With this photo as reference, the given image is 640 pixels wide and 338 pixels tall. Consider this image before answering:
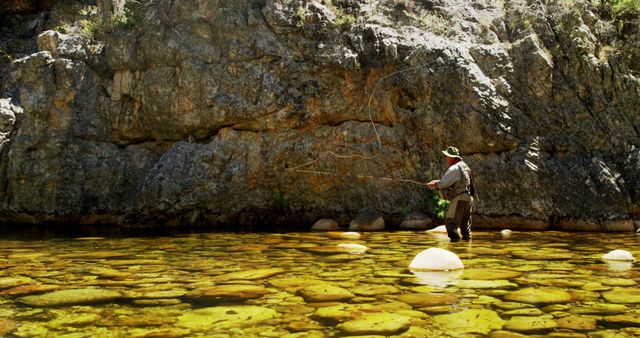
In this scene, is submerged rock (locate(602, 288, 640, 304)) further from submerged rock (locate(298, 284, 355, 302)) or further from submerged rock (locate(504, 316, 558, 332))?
Result: submerged rock (locate(298, 284, 355, 302))

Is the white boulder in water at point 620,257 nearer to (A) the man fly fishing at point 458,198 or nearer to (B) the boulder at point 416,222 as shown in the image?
(A) the man fly fishing at point 458,198

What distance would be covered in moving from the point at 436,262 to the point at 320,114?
588 centimetres

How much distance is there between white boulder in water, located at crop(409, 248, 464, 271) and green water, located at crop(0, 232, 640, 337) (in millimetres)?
124

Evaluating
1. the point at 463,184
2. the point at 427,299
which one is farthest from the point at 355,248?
the point at 427,299

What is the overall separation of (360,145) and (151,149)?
4.67 meters

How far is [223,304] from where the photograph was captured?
3492mm

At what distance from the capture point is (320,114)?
10195 millimetres

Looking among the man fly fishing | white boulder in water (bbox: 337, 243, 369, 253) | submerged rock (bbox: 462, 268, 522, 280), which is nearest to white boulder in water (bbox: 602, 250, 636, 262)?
submerged rock (bbox: 462, 268, 522, 280)

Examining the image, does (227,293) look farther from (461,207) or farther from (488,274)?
(461,207)

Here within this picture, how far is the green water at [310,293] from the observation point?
295 cm

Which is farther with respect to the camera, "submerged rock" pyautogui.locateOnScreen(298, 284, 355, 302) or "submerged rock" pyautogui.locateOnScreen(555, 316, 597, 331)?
"submerged rock" pyautogui.locateOnScreen(298, 284, 355, 302)

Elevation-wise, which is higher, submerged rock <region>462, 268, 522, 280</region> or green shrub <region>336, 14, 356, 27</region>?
green shrub <region>336, 14, 356, 27</region>

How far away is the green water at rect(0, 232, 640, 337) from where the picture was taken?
9.68ft

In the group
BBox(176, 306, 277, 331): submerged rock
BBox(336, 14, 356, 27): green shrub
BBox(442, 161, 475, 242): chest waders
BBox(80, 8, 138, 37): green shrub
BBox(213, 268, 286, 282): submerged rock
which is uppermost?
BBox(80, 8, 138, 37): green shrub
